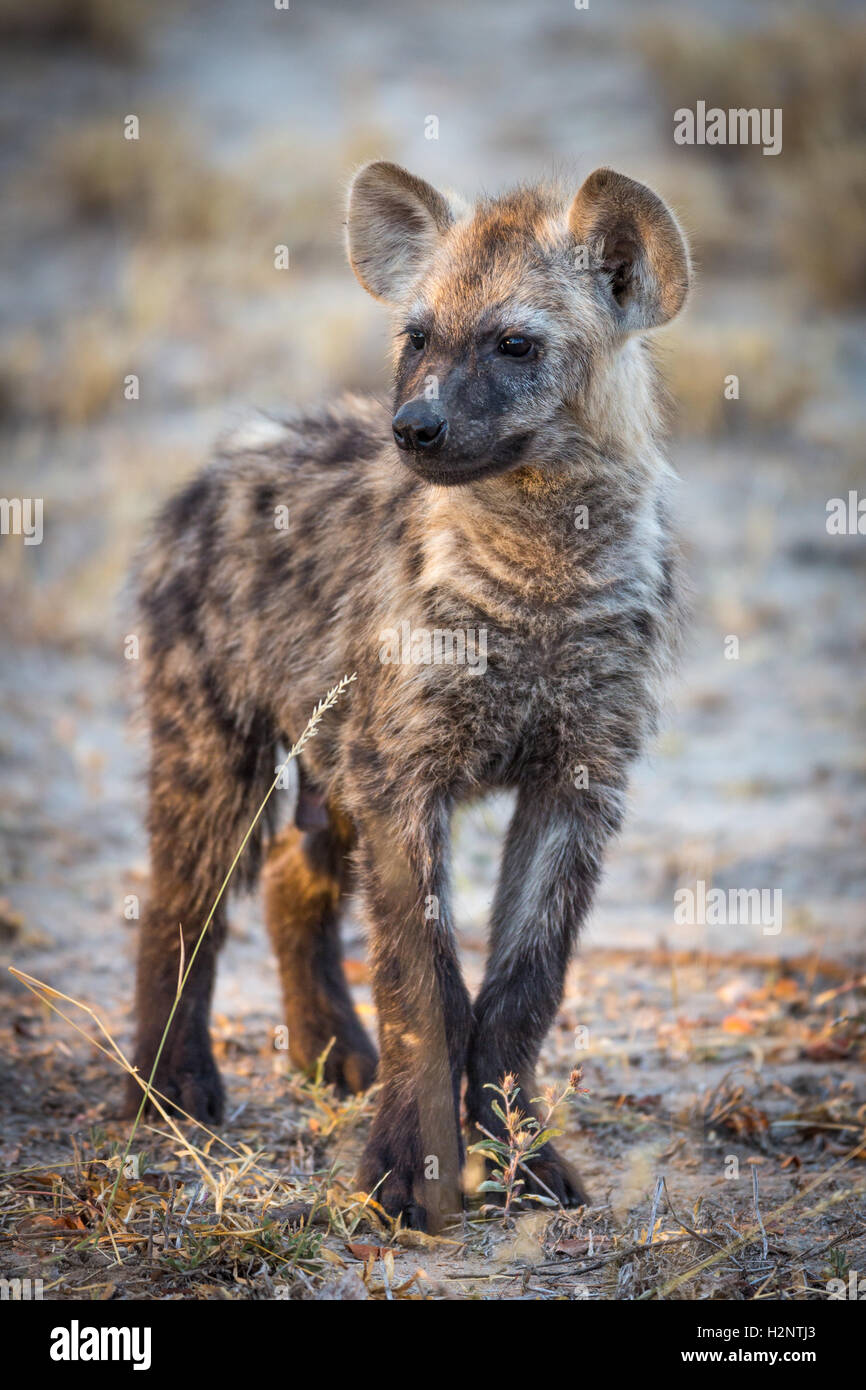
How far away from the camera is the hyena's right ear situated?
405 centimetres

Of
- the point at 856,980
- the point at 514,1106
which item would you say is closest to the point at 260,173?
the point at 856,980

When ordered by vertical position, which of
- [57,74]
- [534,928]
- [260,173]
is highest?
[57,74]

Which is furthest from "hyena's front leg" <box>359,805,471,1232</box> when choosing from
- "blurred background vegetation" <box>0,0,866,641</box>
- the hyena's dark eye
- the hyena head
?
"blurred background vegetation" <box>0,0,866,641</box>

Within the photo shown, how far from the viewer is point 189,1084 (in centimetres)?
432

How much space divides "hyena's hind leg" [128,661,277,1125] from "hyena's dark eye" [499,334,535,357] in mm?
1279

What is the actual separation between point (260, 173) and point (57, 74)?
326 cm

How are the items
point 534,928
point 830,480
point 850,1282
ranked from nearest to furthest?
point 850,1282 < point 534,928 < point 830,480

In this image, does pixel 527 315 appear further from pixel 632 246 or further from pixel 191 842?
pixel 191 842

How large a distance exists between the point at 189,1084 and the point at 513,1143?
3.90 feet

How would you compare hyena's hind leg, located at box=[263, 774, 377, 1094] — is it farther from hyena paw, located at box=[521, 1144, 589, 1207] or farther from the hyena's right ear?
the hyena's right ear

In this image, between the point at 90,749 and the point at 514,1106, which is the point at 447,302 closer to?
the point at 514,1106

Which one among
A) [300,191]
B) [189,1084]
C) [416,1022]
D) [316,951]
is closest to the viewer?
[416,1022]

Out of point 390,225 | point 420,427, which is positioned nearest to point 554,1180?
point 420,427

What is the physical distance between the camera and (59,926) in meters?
5.75
